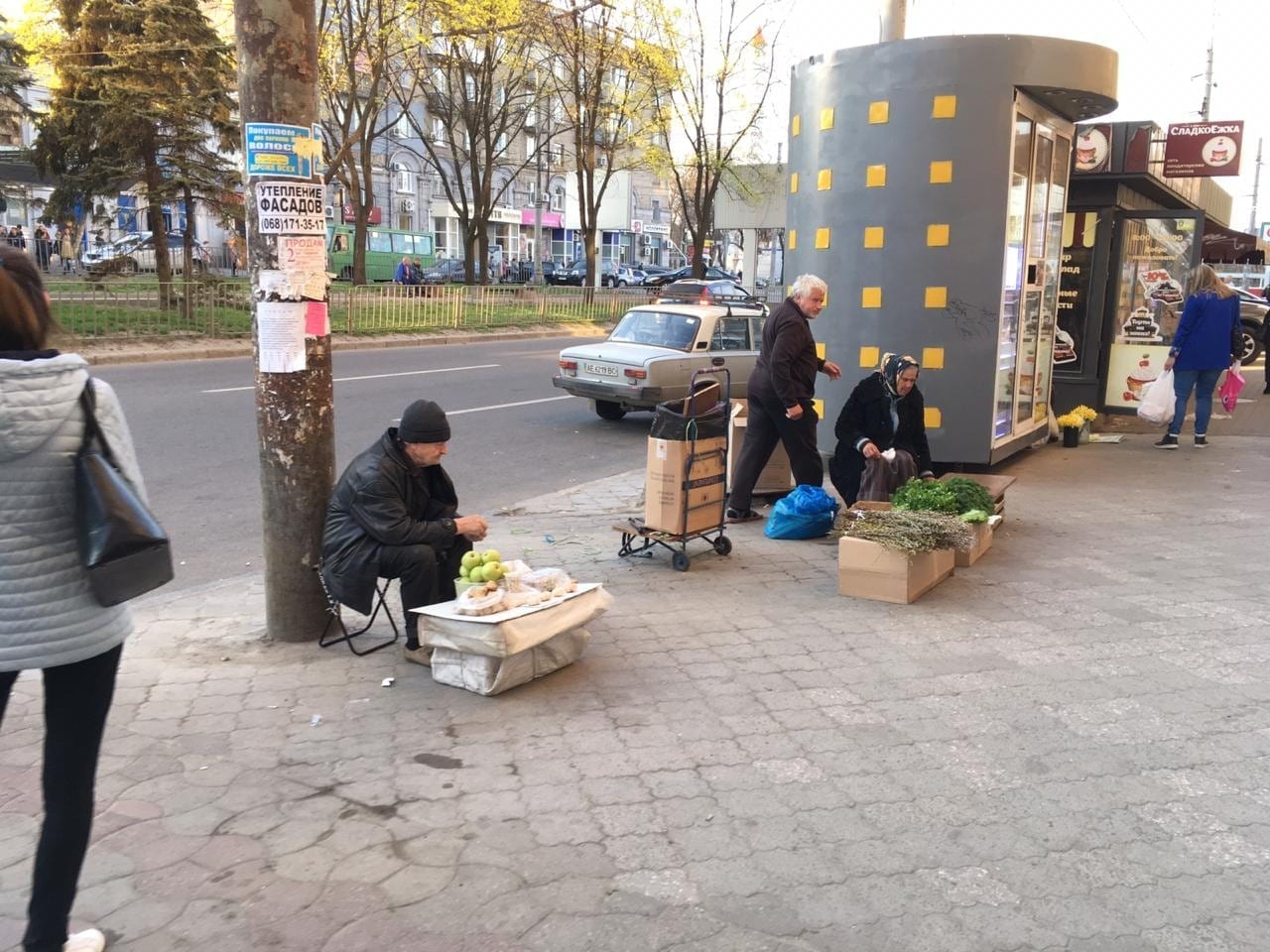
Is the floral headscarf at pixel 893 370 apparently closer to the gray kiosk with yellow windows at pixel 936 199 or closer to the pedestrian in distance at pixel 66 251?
the gray kiosk with yellow windows at pixel 936 199

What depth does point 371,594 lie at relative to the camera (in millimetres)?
4602

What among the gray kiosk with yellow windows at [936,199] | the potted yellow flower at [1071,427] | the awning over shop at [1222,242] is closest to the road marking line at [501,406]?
the gray kiosk with yellow windows at [936,199]

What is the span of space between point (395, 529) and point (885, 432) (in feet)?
12.7

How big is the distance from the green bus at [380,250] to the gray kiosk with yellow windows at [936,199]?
34344mm

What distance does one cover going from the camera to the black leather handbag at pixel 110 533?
2422mm

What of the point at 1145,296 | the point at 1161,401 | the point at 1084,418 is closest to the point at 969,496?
the point at 1084,418

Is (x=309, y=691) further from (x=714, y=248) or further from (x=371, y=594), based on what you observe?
(x=714, y=248)

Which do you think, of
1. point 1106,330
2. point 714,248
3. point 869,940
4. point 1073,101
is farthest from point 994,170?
point 714,248

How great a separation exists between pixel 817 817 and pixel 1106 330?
10.5 meters

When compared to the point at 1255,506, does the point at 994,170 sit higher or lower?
higher

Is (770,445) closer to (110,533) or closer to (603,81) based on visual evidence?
(110,533)

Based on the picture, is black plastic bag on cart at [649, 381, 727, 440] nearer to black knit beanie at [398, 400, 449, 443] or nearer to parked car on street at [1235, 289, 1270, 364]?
black knit beanie at [398, 400, 449, 443]

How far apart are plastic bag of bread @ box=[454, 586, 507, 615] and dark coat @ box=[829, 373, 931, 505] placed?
11.4ft

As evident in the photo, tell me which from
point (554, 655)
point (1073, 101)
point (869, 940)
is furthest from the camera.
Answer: point (1073, 101)
